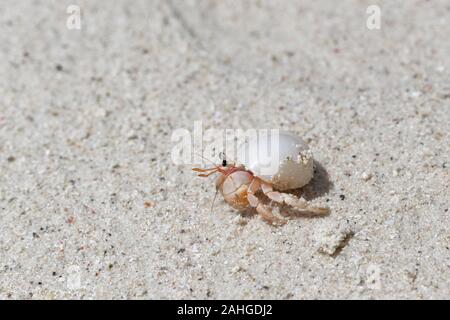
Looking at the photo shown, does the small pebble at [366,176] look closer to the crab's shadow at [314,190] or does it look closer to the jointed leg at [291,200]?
the crab's shadow at [314,190]

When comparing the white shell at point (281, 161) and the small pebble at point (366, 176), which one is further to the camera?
the small pebble at point (366, 176)

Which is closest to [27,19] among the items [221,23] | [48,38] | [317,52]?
[48,38]

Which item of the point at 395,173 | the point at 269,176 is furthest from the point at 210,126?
the point at 395,173

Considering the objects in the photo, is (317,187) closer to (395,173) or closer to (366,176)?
(366,176)
